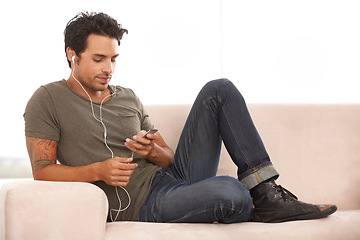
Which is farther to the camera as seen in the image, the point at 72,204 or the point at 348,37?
the point at 348,37

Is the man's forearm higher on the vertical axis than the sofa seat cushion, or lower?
higher

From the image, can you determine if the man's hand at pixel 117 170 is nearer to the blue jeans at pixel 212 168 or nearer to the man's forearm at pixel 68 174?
the man's forearm at pixel 68 174

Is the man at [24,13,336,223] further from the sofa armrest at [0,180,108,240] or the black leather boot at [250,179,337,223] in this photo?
the sofa armrest at [0,180,108,240]

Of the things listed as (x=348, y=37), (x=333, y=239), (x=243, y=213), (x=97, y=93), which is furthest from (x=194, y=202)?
(x=348, y=37)

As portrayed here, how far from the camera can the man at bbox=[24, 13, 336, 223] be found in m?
1.56

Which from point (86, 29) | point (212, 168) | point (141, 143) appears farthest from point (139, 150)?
point (86, 29)

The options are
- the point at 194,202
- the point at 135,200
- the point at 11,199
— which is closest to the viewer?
the point at 11,199

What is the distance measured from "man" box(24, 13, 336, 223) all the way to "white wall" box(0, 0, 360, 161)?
6.26ft

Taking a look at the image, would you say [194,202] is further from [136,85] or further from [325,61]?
[325,61]

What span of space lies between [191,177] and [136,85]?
2158mm

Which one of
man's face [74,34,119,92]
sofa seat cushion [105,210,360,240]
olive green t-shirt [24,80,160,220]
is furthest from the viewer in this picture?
man's face [74,34,119,92]

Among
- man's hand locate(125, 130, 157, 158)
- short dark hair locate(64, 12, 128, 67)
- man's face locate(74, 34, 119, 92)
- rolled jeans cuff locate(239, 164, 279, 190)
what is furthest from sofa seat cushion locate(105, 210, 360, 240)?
short dark hair locate(64, 12, 128, 67)

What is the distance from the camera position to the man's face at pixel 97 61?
6.05 feet

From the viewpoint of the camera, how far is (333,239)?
5.19ft
